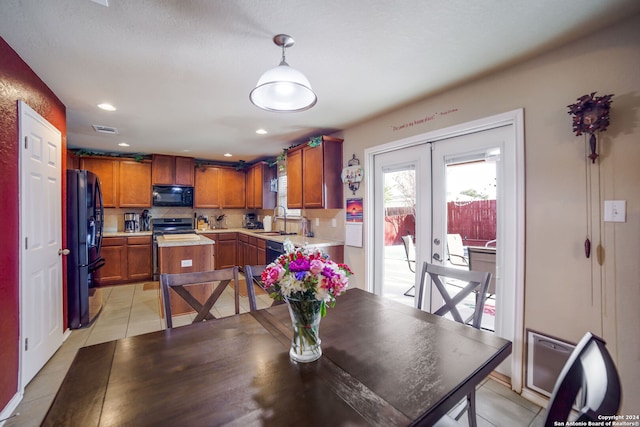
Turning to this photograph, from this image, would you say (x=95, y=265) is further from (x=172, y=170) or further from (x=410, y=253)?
(x=410, y=253)

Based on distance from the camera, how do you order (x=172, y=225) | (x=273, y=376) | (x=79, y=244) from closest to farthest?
1. (x=273, y=376)
2. (x=79, y=244)
3. (x=172, y=225)

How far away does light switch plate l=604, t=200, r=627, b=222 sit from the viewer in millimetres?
1558

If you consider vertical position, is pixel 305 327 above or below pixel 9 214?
below

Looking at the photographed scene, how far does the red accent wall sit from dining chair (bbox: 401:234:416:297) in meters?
3.17

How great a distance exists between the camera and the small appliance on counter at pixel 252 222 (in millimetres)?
6238

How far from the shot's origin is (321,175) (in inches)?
143

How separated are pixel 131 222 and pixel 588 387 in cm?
628

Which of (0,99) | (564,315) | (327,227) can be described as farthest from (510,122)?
(0,99)

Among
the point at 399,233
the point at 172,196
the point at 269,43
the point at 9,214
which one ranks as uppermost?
the point at 269,43

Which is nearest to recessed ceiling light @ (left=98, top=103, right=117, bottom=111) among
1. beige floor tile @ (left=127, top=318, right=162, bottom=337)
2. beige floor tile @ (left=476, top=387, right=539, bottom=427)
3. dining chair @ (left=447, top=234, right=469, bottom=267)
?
beige floor tile @ (left=127, top=318, right=162, bottom=337)

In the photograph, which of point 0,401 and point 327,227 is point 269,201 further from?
point 0,401

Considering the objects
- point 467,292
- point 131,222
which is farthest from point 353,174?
point 131,222

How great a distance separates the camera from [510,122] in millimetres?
2051

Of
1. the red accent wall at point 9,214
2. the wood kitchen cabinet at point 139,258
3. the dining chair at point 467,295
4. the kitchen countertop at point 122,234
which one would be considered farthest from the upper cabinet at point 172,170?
the dining chair at point 467,295
